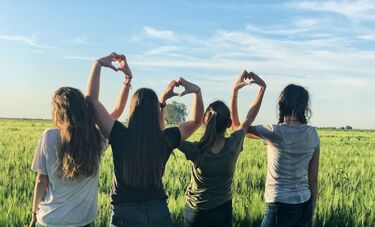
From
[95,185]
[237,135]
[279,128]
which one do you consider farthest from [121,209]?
[279,128]

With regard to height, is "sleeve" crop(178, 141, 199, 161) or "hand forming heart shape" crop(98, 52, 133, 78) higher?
"hand forming heart shape" crop(98, 52, 133, 78)

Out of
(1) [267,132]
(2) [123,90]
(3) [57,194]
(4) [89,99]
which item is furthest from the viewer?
(2) [123,90]

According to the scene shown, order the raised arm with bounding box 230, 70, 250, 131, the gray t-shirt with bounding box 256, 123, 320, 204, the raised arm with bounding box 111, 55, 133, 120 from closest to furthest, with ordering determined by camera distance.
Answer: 1. the gray t-shirt with bounding box 256, 123, 320, 204
2. the raised arm with bounding box 111, 55, 133, 120
3. the raised arm with bounding box 230, 70, 250, 131

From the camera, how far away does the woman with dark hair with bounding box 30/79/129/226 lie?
3.20 m

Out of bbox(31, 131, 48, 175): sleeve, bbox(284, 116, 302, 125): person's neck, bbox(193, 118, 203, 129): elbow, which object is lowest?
bbox(31, 131, 48, 175): sleeve

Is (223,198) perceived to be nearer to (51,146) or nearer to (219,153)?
(219,153)

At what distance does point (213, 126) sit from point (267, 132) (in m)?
0.52

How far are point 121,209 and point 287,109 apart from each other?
1.55 metres

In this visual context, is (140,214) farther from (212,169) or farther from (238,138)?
(238,138)

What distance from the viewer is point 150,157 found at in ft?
10.5

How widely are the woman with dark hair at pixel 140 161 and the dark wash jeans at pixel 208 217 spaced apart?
38cm

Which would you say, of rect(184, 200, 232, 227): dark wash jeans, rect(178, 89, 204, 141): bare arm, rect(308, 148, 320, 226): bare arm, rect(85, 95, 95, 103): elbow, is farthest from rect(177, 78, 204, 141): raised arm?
rect(308, 148, 320, 226): bare arm

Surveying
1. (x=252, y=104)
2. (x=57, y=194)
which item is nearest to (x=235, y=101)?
(x=252, y=104)

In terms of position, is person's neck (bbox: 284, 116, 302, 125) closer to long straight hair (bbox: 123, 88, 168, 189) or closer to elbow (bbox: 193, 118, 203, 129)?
elbow (bbox: 193, 118, 203, 129)
